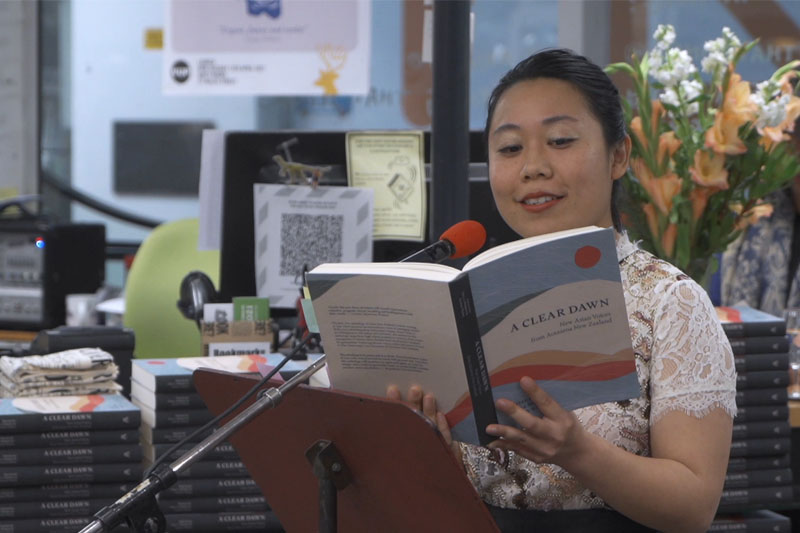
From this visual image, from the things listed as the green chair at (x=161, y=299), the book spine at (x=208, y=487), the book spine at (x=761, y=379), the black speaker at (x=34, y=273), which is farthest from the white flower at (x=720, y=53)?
the black speaker at (x=34, y=273)

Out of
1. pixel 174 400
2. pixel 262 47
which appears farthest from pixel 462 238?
pixel 262 47

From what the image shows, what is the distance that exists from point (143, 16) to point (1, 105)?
0.82 meters

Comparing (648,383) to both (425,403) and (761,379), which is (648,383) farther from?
(761,379)

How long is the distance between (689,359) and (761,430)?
941mm

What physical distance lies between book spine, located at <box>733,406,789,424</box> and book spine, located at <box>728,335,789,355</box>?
110 mm

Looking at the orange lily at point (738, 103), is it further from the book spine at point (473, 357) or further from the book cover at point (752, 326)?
the book spine at point (473, 357)

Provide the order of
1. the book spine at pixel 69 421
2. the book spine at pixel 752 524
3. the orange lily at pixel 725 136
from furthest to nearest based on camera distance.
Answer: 1. the orange lily at pixel 725 136
2. the book spine at pixel 752 524
3. the book spine at pixel 69 421

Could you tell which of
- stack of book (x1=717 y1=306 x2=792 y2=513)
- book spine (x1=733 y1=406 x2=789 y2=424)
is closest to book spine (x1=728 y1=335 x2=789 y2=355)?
stack of book (x1=717 y1=306 x2=792 y2=513)

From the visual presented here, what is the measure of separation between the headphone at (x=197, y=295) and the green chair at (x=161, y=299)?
45.4 inches

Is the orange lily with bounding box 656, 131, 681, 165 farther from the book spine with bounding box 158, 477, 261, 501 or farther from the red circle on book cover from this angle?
the red circle on book cover

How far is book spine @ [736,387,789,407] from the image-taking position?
7.01ft

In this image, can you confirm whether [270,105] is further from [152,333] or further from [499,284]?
[499,284]

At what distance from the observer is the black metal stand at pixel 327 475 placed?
1.23 meters

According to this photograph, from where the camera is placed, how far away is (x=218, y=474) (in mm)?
1996
